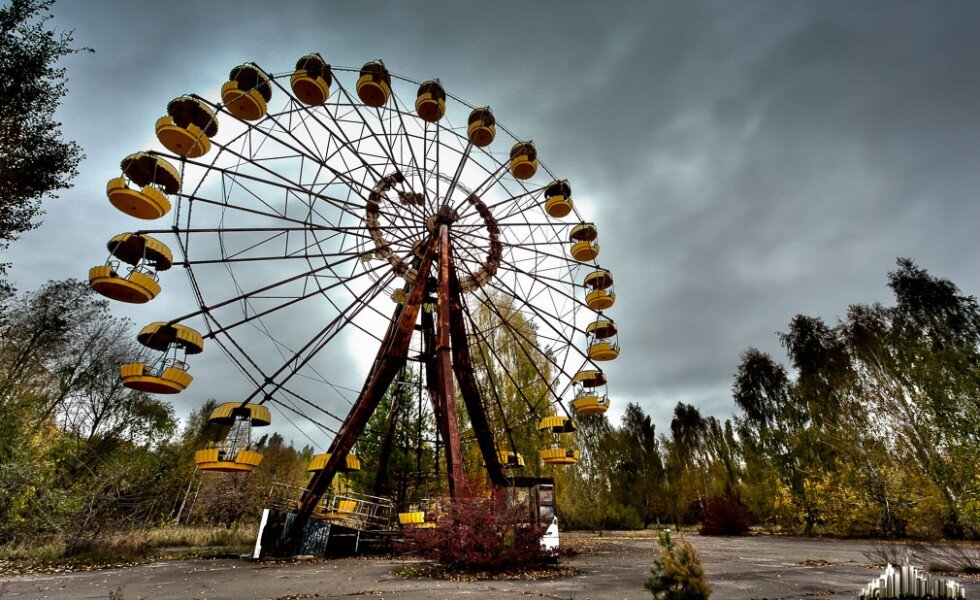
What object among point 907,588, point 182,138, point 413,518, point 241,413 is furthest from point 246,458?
point 907,588

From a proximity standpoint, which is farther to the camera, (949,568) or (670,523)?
(670,523)

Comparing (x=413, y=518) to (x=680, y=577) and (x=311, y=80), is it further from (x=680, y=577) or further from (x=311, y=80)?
(x=311, y=80)

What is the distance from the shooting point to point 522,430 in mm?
25969

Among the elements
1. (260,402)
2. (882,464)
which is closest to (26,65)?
(260,402)

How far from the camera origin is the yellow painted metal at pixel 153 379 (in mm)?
11195

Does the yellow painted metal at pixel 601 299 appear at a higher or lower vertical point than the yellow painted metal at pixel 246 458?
higher

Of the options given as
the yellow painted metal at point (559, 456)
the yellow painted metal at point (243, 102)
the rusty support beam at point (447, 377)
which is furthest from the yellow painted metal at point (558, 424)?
the yellow painted metal at point (243, 102)

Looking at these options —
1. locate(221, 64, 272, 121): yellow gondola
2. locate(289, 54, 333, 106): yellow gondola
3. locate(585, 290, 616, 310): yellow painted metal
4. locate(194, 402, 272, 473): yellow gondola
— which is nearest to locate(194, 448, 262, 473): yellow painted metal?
locate(194, 402, 272, 473): yellow gondola

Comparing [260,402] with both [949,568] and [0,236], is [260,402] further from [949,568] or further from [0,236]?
[949,568]

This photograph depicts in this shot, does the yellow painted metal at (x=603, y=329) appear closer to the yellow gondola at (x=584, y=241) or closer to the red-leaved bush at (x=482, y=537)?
the yellow gondola at (x=584, y=241)

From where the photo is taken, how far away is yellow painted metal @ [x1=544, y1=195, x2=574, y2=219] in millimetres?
19266

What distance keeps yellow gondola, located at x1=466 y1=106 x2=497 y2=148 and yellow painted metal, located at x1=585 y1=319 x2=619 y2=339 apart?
29.2 ft

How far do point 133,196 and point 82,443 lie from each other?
2139cm

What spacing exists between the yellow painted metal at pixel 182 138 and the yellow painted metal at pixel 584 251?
45.7 feet
